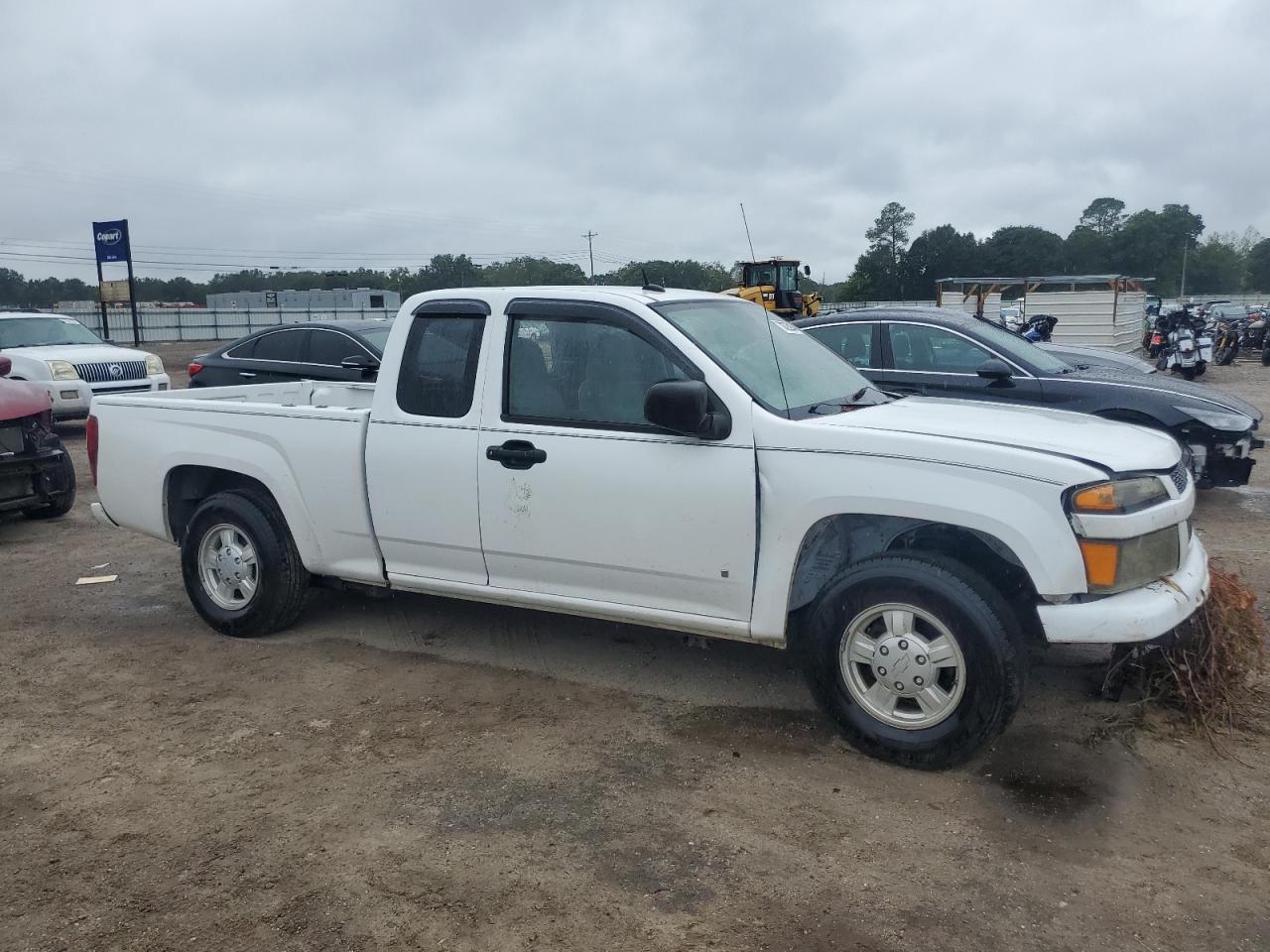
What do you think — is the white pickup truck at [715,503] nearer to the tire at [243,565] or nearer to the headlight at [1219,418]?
the tire at [243,565]

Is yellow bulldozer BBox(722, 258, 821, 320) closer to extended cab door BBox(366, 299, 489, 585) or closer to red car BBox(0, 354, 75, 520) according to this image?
red car BBox(0, 354, 75, 520)

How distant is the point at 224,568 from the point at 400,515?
140 centimetres

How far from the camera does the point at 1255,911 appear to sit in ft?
10.6

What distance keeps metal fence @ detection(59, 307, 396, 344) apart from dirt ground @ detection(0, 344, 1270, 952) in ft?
125

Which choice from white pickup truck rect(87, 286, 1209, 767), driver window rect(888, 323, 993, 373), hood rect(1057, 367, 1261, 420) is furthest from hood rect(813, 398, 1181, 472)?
hood rect(1057, 367, 1261, 420)

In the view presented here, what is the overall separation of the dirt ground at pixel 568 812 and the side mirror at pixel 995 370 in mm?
3780

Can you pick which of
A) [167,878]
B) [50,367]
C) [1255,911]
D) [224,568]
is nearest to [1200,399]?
[1255,911]

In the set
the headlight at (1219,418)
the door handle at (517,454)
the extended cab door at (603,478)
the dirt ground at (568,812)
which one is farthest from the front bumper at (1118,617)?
the headlight at (1219,418)

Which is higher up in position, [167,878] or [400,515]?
[400,515]

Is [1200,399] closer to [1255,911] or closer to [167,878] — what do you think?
[1255,911]

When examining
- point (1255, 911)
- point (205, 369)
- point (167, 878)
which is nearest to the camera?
point (1255, 911)

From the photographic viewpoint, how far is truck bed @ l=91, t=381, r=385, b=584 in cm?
Answer: 546

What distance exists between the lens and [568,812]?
3895 millimetres

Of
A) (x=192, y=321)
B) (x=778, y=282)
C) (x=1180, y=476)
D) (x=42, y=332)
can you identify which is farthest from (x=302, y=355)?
(x=192, y=321)
